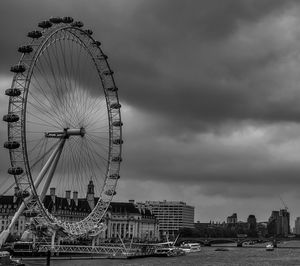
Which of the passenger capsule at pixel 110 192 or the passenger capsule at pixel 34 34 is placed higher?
the passenger capsule at pixel 34 34

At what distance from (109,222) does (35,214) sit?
119086 millimetres

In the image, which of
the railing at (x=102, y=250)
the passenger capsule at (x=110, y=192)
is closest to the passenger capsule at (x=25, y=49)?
the passenger capsule at (x=110, y=192)

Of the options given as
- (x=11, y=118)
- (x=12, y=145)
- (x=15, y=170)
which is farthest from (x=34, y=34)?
(x=15, y=170)

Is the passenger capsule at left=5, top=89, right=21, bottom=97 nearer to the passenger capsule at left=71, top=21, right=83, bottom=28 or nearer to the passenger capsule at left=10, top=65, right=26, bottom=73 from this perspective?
the passenger capsule at left=10, top=65, right=26, bottom=73

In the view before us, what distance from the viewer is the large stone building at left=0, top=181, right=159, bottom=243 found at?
147 metres

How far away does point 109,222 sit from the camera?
182 m

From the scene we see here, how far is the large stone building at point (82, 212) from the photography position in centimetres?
14706

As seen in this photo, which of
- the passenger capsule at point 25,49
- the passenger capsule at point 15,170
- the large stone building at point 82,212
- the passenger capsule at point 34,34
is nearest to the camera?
the passenger capsule at point 15,170

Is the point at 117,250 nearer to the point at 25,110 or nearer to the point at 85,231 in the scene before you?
the point at 85,231

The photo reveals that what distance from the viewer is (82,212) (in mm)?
161500

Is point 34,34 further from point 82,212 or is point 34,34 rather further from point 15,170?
point 82,212

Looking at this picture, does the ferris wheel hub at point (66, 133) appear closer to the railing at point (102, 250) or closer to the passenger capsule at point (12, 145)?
the passenger capsule at point (12, 145)

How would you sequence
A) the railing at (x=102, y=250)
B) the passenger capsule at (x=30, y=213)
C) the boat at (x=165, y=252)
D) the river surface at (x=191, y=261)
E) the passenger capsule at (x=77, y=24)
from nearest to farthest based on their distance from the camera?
the passenger capsule at (x=30, y=213) → the passenger capsule at (x=77, y=24) → the river surface at (x=191, y=261) → the railing at (x=102, y=250) → the boat at (x=165, y=252)

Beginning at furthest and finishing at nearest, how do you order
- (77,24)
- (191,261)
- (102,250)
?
(102,250) → (191,261) → (77,24)
